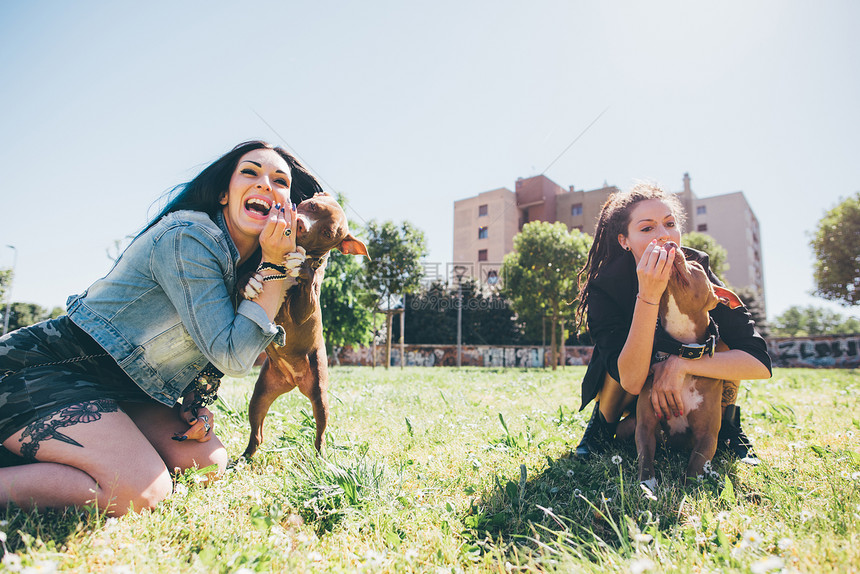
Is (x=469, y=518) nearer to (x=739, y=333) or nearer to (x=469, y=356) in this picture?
(x=739, y=333)

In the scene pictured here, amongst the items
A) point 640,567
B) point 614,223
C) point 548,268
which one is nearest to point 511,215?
point 548,268

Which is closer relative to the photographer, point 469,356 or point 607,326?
point 607,326

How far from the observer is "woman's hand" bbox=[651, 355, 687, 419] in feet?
7.60

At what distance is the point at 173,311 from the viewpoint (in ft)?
7.20

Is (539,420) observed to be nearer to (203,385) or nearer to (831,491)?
(831,491)

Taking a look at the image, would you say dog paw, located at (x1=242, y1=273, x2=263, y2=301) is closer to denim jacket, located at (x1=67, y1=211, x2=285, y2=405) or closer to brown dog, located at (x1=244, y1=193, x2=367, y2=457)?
denim jacket, located at (x1=67, y1=211, x2=285, y2=405)

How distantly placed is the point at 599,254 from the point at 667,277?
3.50ft

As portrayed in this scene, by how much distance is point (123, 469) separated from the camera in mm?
1870

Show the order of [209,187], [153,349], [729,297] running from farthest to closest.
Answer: [729,297] → [209,187] → [153,349]

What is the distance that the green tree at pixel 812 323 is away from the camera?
5938 centimetres

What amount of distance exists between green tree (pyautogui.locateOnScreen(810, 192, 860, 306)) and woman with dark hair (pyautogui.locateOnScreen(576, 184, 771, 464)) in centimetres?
2377

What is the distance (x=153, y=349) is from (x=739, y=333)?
3.23m

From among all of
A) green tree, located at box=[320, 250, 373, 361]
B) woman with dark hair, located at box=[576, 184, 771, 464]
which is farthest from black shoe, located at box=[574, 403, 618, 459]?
green tree, located at box=[320, 250, 373, 361]

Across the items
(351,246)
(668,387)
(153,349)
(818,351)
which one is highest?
(351,246)
